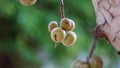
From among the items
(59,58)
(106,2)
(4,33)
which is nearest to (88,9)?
(59,58)

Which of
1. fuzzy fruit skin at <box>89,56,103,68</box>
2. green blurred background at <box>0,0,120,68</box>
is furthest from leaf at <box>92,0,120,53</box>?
green blurred background at <box>0,0,120,68</box>

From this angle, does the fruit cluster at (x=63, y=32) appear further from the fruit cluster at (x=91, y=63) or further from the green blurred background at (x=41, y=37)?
the green blurred background at (x=41, y=37)

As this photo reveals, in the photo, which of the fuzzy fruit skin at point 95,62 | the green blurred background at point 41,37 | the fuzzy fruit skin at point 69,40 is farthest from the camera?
the green blurred background at point 41,37

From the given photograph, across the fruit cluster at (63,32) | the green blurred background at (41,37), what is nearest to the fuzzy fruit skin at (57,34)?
the fruit cluster at (63,32)

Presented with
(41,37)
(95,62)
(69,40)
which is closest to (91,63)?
(95,62)

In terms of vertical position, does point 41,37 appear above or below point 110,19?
above

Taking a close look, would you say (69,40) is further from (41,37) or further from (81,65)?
(41,37)
